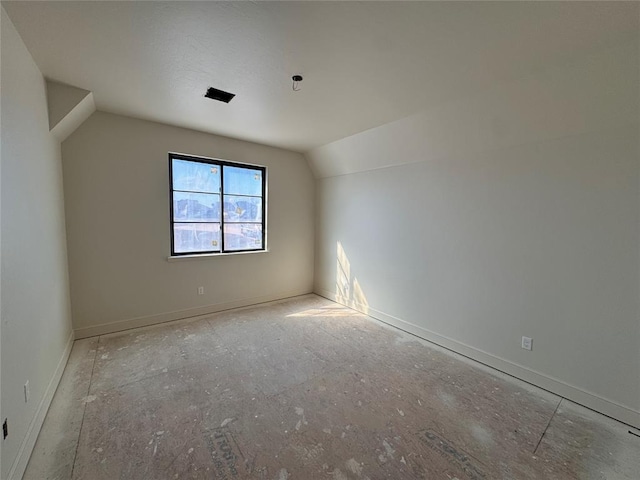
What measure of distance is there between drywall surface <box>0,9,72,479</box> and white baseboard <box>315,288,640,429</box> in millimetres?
3422

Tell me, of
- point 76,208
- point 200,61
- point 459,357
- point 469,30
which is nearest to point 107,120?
point 76,208

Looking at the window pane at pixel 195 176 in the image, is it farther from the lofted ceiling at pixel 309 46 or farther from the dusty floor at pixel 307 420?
the dusty floor at pixel 307 420

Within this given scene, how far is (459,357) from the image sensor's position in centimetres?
292

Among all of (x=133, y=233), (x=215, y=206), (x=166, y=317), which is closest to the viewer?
(x=133, y=233)

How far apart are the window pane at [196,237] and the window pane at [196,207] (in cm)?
9

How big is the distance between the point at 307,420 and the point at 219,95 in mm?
2839

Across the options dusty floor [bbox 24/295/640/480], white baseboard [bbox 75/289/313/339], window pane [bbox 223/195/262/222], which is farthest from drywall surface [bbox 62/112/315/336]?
dusty floor [bbox 24/295/640/480]

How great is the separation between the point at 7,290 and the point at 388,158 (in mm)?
3583

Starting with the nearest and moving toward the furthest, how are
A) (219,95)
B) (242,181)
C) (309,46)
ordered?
1. (309,46)
2. (219,95)
3. (242,181)

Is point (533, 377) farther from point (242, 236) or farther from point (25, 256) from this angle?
point (25, 256)

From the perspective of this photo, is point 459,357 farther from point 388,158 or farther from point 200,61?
point 200,61

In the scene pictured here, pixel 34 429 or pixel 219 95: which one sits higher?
pixel 219 95

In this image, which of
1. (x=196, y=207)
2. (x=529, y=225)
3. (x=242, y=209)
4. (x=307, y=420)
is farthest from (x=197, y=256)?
(x=529, y=225)

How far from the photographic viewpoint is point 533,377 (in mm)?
2447
